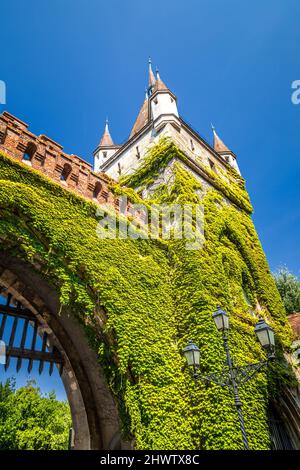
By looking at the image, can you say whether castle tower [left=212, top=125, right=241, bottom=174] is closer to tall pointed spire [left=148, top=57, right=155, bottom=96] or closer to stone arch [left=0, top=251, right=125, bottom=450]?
tall pointed spire [left=148, top=57, right=155, bottom=96]

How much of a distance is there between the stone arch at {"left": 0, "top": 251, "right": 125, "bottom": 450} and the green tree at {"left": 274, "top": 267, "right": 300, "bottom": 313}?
14837 millimetres

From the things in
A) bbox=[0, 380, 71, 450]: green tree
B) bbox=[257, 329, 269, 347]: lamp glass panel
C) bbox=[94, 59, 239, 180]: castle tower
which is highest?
bbox=[94, 59, 239, 180]: castle tower

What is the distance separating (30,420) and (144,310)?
27.0 m

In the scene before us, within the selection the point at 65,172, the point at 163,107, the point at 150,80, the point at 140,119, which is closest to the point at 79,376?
the point at 65,172

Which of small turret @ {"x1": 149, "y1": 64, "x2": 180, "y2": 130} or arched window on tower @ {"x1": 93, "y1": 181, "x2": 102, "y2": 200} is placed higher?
small turret @ {"x1": 149, "y1": 64, "x2": 180, "y2": 130}

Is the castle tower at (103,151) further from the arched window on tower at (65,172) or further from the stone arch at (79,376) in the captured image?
the stone arch at (79,376)

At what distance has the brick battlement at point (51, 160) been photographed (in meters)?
7.56

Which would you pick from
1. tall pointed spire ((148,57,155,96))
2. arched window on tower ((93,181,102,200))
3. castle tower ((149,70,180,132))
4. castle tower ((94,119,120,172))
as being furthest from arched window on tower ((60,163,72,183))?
tall pointed spire ((148,57,155,96))

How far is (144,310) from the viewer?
750 centimetres

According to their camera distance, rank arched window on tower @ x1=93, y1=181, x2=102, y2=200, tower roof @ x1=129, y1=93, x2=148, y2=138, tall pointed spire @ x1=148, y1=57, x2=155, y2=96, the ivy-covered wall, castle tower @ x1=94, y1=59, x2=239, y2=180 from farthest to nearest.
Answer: tall pointed spire @ x1=148, y1=57, x2=155, y2=96, tower roof @ x1=129, y1=93, x2=148, y2=138, castle tower @ x1=94, y1=59, x2=239, y2=180, arched window on tower @ x1=93, y1=181, x2=102, y2=200, the ivy-covered wall

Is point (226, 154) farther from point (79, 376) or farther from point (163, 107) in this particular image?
point (79, 376)

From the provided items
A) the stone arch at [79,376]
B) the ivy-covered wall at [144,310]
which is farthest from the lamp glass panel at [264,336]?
the stone arch at [79,376]

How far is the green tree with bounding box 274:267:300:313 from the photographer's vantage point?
20539 mm
